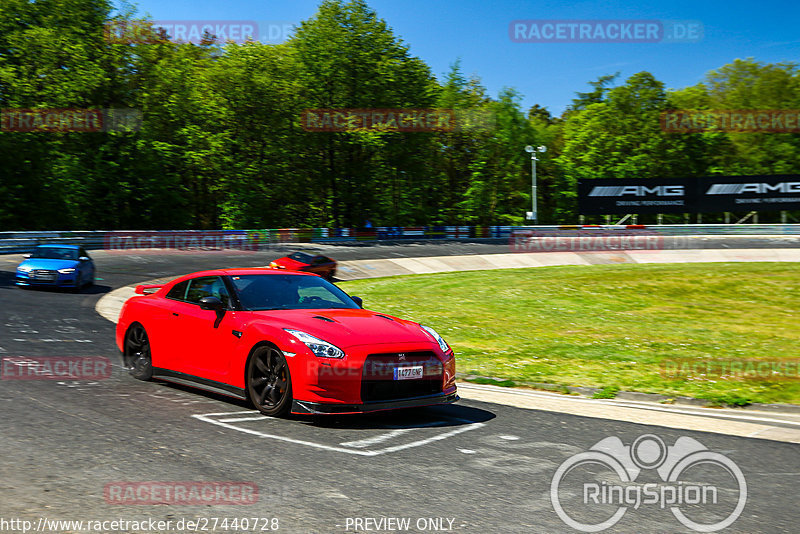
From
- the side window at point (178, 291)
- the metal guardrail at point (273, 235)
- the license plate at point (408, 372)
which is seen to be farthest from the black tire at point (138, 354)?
the metal guardrail at point (273, 235)

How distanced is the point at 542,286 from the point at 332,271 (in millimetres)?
8137

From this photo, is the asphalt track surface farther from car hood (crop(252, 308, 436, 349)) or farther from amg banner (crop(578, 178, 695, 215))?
amg banner (crop(578, 178, 695, 215))

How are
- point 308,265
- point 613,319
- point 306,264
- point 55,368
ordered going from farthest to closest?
1. point 308,265
2. point 306,264
3. point 613,319
4. point 55,368

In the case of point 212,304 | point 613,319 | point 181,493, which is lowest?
point 613,319

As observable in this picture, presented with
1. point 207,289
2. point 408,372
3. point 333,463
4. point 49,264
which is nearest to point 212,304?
point 207,289

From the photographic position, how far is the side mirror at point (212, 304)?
787cm

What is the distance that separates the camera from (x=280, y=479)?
521cm

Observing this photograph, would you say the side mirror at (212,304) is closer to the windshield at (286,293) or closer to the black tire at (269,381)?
the windshield at (286,293)

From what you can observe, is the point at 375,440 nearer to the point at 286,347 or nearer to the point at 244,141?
the point at 286,347

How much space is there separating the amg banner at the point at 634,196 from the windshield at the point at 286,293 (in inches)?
1723

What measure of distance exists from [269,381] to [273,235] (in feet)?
119

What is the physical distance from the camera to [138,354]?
9.20 metres


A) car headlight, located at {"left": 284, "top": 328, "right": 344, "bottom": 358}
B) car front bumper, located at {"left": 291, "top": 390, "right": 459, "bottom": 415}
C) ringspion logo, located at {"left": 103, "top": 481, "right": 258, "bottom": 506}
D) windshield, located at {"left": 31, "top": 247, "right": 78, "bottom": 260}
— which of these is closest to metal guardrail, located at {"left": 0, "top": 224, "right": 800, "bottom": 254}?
windshield, located at {"left": 31, "top": 247, "right": 78, "bottom": 260}

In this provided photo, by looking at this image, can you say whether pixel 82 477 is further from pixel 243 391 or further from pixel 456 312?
pixel 456 312
